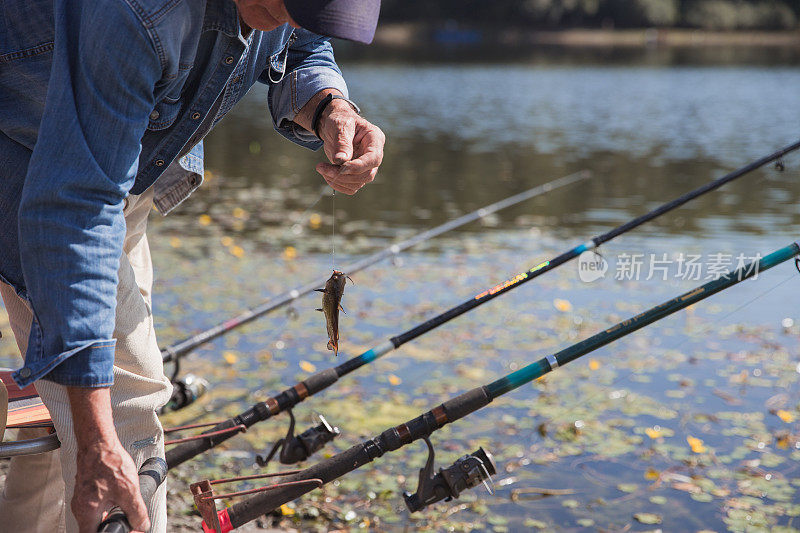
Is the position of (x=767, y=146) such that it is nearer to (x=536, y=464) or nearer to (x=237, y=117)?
(x=237, y=117)

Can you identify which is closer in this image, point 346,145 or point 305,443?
point 346,145

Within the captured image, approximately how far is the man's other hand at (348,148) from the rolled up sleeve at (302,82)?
11 centimetres

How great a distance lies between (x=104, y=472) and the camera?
1.57 meters

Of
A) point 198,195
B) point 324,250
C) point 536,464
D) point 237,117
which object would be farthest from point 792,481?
point 237,117

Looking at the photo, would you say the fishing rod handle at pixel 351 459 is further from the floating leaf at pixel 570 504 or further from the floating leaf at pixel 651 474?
the floating leaf at pixel 651 474

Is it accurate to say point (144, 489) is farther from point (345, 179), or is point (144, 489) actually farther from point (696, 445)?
point (696, 445)

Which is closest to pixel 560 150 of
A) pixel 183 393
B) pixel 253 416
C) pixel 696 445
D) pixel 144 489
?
pixel 696 445

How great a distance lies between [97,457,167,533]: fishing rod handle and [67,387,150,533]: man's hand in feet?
0.05

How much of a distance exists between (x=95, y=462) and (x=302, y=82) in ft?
3.92

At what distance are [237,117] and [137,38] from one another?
649 inches

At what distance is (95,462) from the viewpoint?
156cm

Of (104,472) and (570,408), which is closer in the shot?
(104,472)

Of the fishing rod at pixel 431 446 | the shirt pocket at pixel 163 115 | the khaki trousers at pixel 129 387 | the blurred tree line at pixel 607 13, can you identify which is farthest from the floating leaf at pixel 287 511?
the blurred tree line at pixel 607 13

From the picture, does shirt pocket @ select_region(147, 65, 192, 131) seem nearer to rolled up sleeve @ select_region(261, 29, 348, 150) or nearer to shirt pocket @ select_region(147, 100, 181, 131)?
shirt pocket @ select_region(147, 100, 181, 131)
